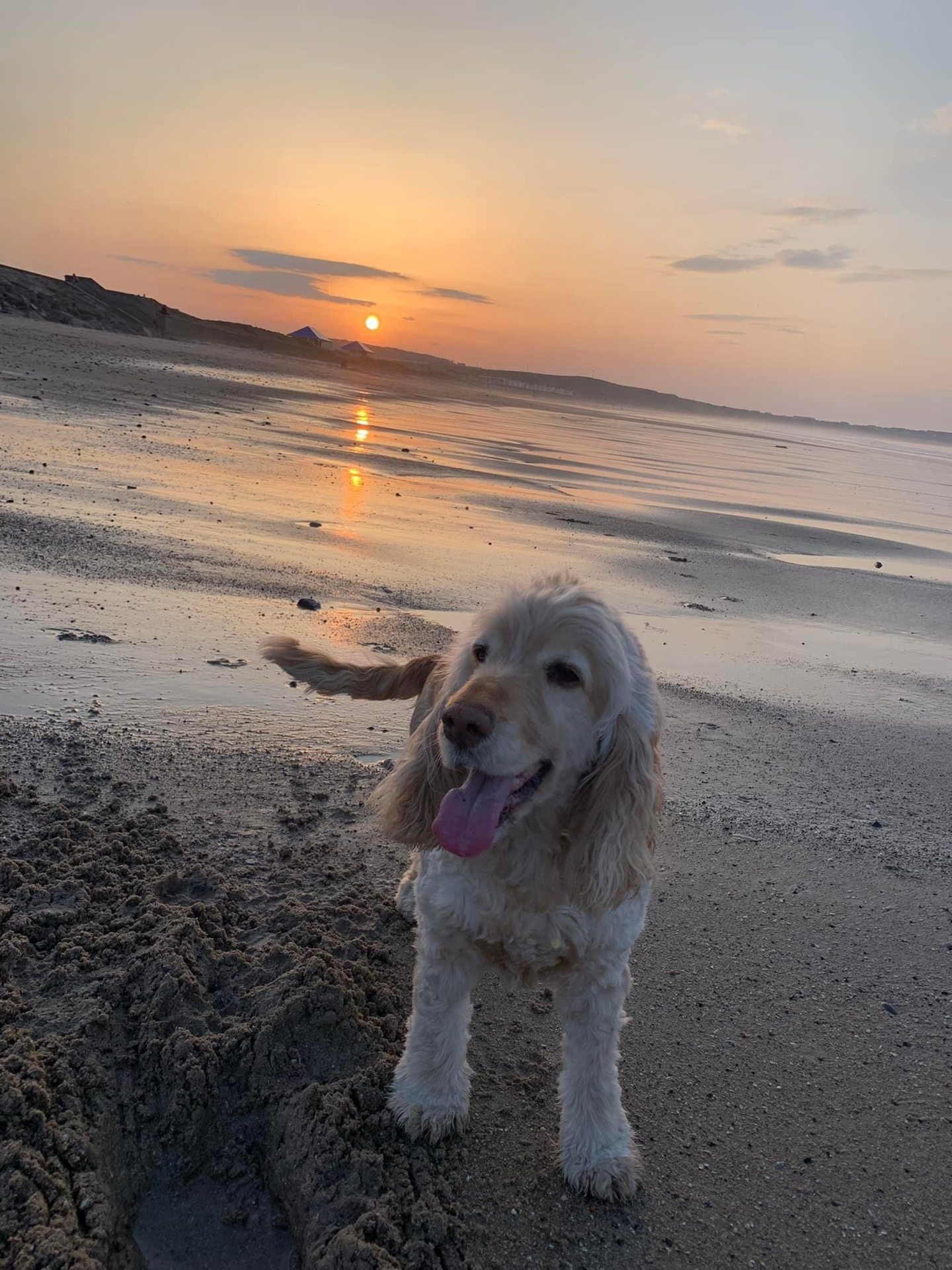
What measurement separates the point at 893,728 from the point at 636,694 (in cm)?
406

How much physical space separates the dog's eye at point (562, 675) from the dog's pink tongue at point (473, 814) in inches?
15.2

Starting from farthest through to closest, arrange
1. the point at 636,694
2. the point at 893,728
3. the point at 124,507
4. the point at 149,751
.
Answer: the point at 124,507
the point at 893,728
the point at 149,751
the point at 636,694

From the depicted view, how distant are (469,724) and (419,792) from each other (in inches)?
28.8

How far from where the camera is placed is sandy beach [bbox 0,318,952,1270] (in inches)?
97.8

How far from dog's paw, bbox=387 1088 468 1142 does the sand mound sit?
1.7 inches

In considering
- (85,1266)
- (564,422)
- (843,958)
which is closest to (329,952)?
(85,1266)

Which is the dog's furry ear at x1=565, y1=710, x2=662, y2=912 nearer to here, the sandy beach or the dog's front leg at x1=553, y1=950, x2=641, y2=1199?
the dog's front leg at x1=553, y1=950, x2=641, y2=1199

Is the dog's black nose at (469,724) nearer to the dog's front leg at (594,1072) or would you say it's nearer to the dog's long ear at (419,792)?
the dog's long ear at (419,792)

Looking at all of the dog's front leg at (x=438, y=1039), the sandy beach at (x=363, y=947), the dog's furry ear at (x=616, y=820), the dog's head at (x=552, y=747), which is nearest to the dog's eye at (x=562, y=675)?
the dog's head at (x=552, y=747)

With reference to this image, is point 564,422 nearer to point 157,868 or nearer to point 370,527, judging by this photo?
point 370,527

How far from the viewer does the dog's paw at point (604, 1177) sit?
2.64m

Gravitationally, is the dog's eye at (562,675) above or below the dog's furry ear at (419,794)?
above

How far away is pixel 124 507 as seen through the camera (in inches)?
359

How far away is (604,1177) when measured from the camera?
8.68 ft
